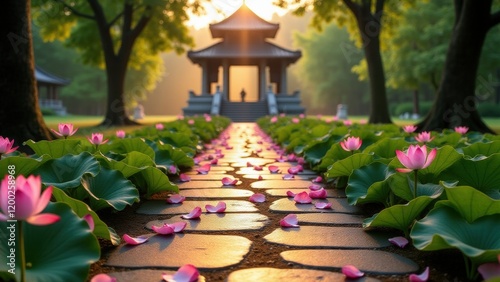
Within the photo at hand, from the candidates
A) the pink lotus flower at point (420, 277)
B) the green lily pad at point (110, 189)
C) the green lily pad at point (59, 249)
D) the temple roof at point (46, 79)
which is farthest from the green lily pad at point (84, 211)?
the temple roof at point (46, 79)

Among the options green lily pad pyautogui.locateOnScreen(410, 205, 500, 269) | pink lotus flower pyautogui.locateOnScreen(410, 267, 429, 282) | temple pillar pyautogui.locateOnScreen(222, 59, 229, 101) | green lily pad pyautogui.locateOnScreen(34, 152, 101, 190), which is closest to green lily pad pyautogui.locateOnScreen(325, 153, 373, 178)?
green lily pad pyautogui.locateOnScreen(410, 205, 500, 269)

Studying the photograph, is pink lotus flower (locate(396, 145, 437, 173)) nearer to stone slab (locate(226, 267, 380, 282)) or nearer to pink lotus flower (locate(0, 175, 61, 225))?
stone slab (locate(226, 267, 380, 282))

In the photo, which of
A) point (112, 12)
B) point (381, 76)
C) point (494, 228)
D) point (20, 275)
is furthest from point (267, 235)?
point (112, 12)

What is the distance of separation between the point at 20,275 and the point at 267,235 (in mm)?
1193

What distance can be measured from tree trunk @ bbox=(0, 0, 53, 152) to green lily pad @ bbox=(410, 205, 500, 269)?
557 centimetres

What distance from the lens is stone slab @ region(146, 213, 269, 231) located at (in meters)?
2.35

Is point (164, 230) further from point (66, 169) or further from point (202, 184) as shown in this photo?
point (202, 184)

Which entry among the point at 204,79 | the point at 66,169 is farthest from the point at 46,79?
the point at 66,169

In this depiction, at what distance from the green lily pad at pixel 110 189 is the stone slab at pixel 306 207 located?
94cm

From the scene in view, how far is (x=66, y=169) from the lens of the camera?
7.93ft

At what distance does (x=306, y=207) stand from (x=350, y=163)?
45 centimetres

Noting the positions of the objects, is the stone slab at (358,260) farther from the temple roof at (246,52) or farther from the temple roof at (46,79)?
the temple roof at (46,79)

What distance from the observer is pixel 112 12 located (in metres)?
21.7

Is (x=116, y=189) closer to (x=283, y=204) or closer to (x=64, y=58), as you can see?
(x=283, y=204)
